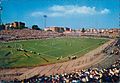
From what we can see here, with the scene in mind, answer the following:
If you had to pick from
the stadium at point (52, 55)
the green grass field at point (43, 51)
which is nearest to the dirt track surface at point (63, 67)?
the stadium at point (52, 55)

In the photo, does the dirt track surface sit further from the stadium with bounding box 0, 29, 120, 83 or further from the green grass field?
the green grass field

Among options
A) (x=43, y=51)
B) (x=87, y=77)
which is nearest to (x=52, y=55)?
(x=43, y=51)

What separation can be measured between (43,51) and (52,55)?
35 centimetres

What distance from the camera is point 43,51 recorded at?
13438 millimetres

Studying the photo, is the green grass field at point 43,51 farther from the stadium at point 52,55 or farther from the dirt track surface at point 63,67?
the dirt track surface at point 63,67

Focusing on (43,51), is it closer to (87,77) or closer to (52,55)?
(52,55)

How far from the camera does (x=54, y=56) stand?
44.1ft

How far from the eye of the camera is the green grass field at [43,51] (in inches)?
525

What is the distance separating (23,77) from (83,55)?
7.36ft

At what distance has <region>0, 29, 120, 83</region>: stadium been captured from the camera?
12.9 metres

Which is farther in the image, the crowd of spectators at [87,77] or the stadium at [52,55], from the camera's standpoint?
the stadium at [52,55]

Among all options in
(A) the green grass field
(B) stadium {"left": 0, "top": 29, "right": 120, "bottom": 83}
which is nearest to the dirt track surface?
(B) stadium {"left": 0, "top": 29, "right": 120, "bottom": 83}

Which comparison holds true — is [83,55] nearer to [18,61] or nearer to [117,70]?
[117,70]

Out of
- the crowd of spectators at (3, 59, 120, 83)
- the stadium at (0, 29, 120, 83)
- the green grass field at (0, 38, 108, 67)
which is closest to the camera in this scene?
the crowd of spectators at (3, 59, 120, 83)
